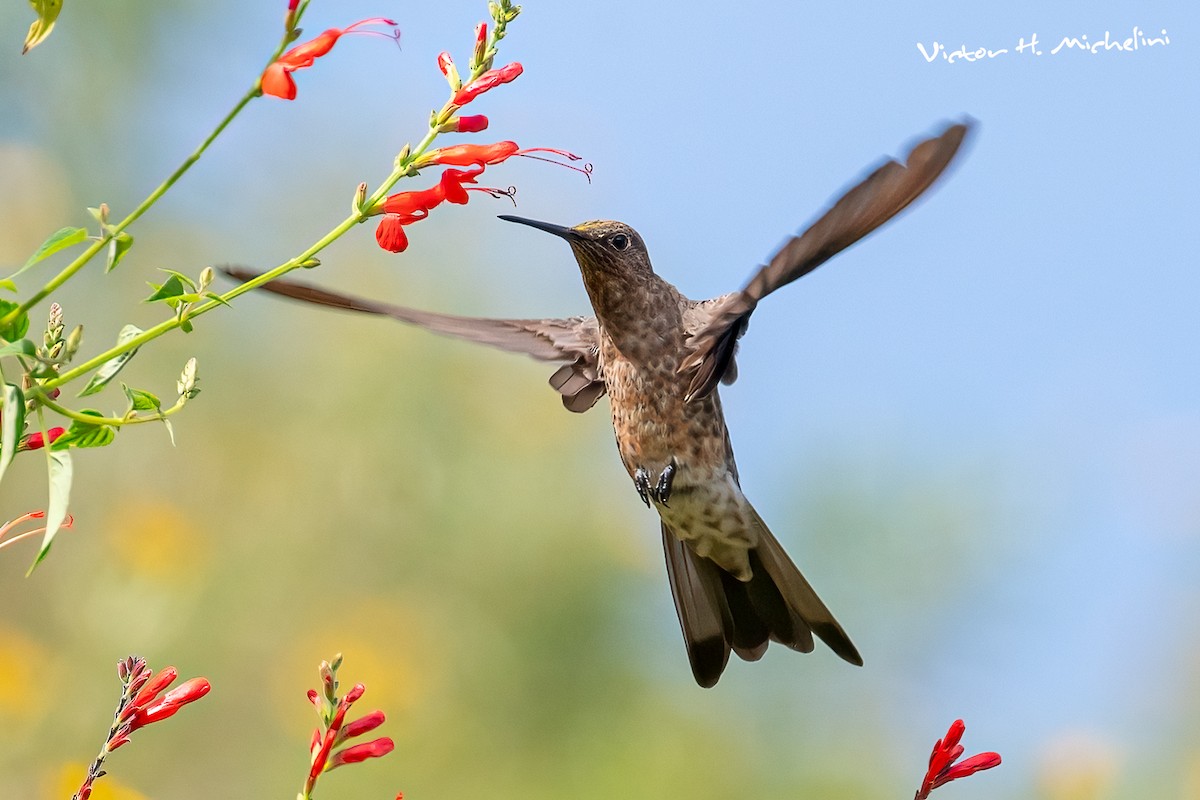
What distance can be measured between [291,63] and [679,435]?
5.53ft

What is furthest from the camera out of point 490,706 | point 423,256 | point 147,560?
point 423,256

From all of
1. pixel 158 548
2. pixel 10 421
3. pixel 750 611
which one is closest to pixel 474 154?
pixel 10 421

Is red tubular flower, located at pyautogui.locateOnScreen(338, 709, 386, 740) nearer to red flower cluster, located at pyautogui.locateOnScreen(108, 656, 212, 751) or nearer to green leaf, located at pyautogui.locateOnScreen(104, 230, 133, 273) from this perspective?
red flower cluster, located at pyautogui.locateOnScreen(108, 656, 212, 751)

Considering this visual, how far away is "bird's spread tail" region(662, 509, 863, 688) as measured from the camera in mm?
Answer: 2838

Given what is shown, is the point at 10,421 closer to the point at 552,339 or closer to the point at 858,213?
the point at 858,213

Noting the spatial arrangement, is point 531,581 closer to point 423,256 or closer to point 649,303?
point 423,256

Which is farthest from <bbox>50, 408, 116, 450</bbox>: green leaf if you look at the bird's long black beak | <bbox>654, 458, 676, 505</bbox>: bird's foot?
<bbox>654, 458, 676, 505</bbox>: bird's foot

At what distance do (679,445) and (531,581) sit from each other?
309cm

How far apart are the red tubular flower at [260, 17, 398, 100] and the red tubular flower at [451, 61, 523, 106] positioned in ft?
0.47

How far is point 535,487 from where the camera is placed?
19.3ft

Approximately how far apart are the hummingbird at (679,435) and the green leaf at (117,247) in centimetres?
135

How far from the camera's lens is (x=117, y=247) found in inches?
48.7

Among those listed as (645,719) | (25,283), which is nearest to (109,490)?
(25,283)

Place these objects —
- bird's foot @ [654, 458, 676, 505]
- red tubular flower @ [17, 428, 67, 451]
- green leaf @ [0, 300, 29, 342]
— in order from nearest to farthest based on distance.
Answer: green leaf @ [0, 300, 29, 342] < red tubular flower @ [17, 428, 67, 451] < bird's foot @ [654, 458, 676, 505]
